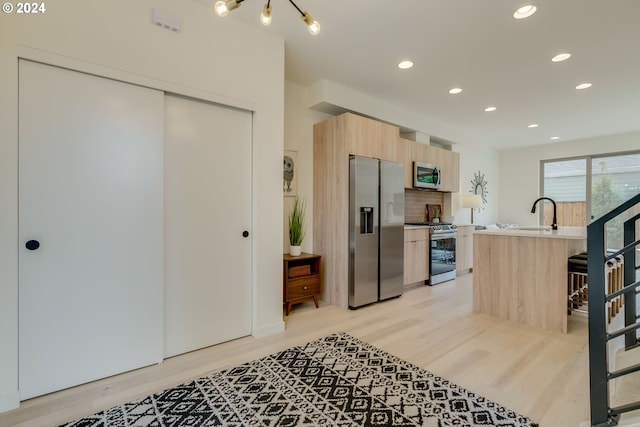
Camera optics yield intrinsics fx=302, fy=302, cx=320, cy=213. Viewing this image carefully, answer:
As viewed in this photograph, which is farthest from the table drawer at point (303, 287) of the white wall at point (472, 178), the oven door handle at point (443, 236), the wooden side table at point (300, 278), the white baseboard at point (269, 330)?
the white wall at point (472, 178)

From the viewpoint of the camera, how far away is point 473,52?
3090 millimetres

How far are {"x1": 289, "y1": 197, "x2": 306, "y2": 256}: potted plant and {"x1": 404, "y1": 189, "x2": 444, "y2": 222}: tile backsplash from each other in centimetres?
227

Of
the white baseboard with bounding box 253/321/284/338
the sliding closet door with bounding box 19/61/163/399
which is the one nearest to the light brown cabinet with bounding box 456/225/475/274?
the white baseboard with bounding box 253/321/284/338

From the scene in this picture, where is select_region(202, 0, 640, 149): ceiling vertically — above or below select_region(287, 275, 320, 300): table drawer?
above

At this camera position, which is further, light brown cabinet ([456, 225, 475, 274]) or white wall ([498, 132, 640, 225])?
white wall ([498, 132, 640, 225])

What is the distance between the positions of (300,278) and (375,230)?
3.63ft

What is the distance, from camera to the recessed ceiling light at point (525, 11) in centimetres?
239

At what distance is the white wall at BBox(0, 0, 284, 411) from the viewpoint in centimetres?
175

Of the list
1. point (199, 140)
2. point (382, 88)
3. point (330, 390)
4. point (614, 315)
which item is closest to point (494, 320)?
point (614, 315)

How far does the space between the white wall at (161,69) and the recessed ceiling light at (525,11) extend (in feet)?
6.70

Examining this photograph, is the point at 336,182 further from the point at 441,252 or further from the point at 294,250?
the point at 441,252

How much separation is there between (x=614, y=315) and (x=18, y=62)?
214 inches

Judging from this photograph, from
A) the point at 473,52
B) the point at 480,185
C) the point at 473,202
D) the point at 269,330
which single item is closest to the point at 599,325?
the point at 269,330

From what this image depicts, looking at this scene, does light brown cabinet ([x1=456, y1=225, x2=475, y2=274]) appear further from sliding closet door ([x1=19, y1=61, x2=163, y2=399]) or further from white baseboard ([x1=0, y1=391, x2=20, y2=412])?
white baseboard ([x1=0, y1=391, x2=20, y2=412])
